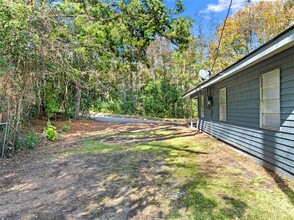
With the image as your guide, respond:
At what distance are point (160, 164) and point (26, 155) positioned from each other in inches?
141

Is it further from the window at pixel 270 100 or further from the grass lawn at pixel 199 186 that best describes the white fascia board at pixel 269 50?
the grass lawn at pixel 199 186

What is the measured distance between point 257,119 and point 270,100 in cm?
57

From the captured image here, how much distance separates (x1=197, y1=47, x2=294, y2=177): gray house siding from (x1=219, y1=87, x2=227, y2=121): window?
0.18 metres

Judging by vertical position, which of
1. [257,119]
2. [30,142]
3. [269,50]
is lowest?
[30,142]

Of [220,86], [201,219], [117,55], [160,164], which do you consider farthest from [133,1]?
[201,219]

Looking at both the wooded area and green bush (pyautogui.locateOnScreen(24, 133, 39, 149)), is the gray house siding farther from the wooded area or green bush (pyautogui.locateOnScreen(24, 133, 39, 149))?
green bush (pyautogui.locateOnScreen(24, 133, 39, 149))

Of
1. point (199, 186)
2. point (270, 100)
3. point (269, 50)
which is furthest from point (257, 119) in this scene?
point (199, 186)

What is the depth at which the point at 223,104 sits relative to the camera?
831cm

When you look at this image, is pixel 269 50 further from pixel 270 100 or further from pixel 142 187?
pixel 142 187

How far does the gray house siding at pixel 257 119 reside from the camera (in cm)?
416

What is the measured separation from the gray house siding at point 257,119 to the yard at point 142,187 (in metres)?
0.32

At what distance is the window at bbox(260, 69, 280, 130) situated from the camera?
4.74m

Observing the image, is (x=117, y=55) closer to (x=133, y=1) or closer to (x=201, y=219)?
(x=133, y=1)

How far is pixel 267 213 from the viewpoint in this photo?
295 cm
